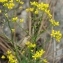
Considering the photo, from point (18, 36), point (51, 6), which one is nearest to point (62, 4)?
point (51, 6)

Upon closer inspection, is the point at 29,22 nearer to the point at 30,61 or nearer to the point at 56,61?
the point at 56,61

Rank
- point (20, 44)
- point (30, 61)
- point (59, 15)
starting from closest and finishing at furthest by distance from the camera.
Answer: point (30, 61), point (20, 44), point (59, 15)

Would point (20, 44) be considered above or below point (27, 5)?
below

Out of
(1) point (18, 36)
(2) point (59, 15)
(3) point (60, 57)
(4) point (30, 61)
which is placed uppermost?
(2) point (59, 15)

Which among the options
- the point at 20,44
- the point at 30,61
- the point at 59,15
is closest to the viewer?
the point at 30,61

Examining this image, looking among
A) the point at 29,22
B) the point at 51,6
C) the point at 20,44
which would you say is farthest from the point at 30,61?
the point at 51,6

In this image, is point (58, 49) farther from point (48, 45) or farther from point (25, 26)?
point (25, 26)

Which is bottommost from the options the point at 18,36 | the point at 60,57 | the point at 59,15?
the point at 60,57

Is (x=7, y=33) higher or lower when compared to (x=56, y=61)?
higher

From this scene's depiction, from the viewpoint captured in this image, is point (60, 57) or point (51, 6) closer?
point (60, 57)
